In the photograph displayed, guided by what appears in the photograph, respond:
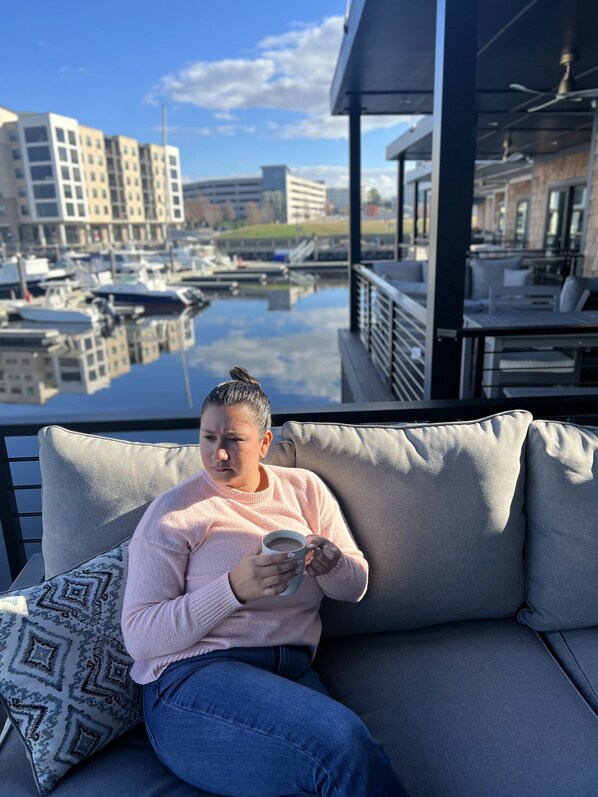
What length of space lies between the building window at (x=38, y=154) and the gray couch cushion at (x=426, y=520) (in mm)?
64071

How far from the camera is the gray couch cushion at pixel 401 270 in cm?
782

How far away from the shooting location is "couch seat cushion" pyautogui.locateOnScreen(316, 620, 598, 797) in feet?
3.48

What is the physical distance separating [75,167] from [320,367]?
5639 cm

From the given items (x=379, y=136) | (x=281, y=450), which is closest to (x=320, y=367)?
(x=379, y=136)

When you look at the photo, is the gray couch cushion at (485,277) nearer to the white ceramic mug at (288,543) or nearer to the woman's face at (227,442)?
the woman's face at (227,442)

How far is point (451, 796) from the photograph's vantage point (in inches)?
40.3

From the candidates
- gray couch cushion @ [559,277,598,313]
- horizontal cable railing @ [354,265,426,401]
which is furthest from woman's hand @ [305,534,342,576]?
gray couch cushion @ [559,277,598,313]

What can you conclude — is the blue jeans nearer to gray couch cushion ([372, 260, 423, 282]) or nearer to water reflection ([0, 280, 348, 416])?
gray couch cushion ([372, 260, 423, 282])

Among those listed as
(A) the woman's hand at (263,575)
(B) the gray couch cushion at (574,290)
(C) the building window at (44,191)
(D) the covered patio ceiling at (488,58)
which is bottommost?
(A) the woman's hand at (263,575)

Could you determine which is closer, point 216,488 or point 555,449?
point 216,488

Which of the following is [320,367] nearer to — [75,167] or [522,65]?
[522,65]

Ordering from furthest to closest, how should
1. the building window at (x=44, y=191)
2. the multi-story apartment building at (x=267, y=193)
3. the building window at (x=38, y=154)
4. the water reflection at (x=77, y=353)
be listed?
the multi-story apartment building at (x=267, y=193), the building window at (x=44, y=191), the building window at (x=38, y=154), the water reflection at (x=77, y=353)

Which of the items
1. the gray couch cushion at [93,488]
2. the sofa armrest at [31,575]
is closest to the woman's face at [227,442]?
the gray couch cushion at [93,488]

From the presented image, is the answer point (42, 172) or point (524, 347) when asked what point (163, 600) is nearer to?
point (524, 347)
